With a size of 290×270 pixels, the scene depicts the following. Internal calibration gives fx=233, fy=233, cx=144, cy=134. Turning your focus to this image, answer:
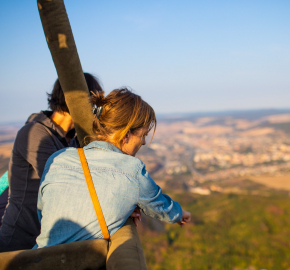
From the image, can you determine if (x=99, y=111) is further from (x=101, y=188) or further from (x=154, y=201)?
(x=154, y=201)

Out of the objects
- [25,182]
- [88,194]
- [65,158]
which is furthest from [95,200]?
[25,182]

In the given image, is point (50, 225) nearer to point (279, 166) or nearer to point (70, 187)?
point (70, 187)

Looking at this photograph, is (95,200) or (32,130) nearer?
(95,200)

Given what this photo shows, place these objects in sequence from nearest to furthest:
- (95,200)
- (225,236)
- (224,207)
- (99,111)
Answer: (95,200) → (99,111) → (225,236) → (224,207)

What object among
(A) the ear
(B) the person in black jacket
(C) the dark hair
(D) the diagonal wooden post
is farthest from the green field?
(A) the ear

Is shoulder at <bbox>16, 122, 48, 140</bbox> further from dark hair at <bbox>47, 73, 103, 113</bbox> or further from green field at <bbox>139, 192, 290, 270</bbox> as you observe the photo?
green field at <bbox>139, 192, 290, 270</bbox>

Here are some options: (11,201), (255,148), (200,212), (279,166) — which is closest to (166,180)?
(200,212)

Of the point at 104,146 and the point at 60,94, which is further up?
the point at 60,94

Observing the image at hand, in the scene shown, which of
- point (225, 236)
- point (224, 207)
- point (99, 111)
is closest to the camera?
point (99, 111)
